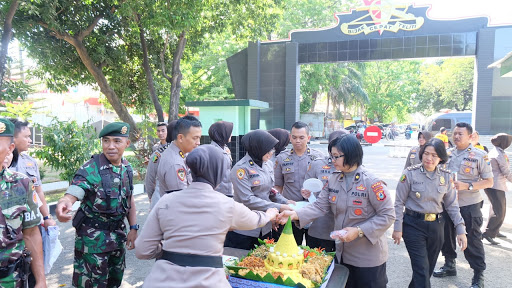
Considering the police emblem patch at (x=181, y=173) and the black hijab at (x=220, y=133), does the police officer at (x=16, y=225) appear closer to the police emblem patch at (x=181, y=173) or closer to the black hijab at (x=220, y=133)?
the police emblem patch at (x=181, y=173)

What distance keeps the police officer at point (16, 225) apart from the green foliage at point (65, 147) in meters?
6.34

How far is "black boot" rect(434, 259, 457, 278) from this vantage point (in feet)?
13.4

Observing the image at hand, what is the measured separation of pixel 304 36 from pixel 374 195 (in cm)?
1228

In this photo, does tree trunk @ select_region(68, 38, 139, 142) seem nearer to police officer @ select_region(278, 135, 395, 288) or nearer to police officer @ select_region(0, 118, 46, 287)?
police officer @ select_region(0, 118, 46, 287)

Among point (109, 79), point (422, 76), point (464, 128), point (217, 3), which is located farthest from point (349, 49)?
point (422, 76)

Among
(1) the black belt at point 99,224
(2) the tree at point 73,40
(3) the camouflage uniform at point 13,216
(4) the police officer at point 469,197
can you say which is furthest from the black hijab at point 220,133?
(2) the tree at point 73,40

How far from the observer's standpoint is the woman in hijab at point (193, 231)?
1.68m

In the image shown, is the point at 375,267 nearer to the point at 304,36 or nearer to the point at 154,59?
the point at 154,59

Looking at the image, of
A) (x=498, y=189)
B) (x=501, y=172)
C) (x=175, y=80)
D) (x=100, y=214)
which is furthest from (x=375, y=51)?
(x=100, y=214)

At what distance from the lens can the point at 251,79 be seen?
14.8 m

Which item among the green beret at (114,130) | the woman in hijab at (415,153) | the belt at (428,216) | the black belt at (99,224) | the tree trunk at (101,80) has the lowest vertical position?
the belt at (428,216)

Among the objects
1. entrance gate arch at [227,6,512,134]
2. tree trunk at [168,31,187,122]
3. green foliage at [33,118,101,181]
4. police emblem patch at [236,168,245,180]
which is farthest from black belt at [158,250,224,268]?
entrance gate arch at [227,6,512,134]

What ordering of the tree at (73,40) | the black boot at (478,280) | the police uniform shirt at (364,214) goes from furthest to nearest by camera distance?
the tree at (73,40) < the black boot at (478,280) < the police uniform shirt at (364,214)

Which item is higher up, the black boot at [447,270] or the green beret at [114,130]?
the green beret at [114,130]
